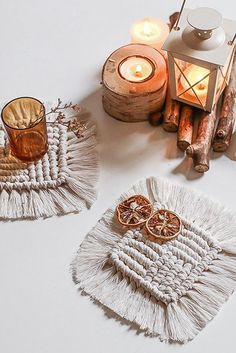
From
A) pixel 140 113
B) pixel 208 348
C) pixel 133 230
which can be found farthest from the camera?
pixel 140 113

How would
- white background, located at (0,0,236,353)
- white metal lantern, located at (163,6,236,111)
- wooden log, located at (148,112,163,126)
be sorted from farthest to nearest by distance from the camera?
wooden log, located at (148,112,163,126) → white metal lantern, located at (163,6,236,111) → white background, located at (0,0,236,353)

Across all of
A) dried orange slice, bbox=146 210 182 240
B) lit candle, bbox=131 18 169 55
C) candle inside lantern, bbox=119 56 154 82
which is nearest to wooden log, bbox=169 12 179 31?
lit candle, bbox=131 18 169 55

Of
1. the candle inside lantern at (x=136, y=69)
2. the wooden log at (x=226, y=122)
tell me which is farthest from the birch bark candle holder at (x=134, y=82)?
the wooden log at (x=226, y=122)

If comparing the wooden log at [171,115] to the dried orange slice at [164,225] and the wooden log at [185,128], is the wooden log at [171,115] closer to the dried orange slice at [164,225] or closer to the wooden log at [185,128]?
the wooden log at [185,128]

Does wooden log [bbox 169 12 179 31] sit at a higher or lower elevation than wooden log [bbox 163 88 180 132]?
higher

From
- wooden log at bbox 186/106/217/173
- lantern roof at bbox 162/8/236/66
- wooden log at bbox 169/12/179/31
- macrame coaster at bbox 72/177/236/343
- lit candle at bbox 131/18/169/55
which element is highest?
lantern roof at bbox 162/8/236/66

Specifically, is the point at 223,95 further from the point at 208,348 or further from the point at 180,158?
the point at 208,348

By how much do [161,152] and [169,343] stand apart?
34cm

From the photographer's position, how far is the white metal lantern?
1017mm

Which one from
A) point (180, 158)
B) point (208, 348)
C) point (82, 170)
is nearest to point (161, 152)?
point (180, 158)

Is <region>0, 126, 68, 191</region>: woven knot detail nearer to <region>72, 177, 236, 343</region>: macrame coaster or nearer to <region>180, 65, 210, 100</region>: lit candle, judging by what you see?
<region>72, 177, 236, 343</region>: macrame coaster

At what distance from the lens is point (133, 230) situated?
1.01m

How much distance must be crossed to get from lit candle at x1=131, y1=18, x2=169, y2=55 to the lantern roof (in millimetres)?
118

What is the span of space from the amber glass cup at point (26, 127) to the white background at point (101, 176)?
102 millimetres
